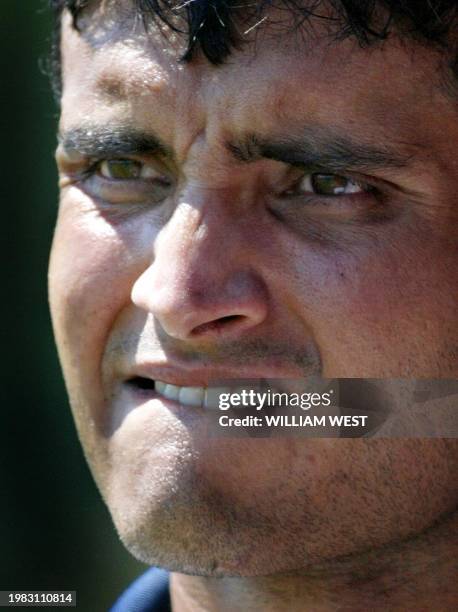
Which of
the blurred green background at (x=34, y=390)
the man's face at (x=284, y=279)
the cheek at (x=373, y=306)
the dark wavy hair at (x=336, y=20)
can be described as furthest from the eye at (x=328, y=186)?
the blurred green background at (x=34, y=390)

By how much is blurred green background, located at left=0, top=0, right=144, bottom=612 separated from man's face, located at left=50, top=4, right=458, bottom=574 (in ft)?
6.92

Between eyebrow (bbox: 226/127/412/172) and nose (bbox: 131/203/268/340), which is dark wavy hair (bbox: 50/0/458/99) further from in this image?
nose (bbox: 131/203/268/340)

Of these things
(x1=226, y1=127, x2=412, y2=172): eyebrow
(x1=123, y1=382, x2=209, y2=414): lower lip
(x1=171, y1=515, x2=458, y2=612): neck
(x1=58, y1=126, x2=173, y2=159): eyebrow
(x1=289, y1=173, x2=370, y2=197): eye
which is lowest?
(x1=171, y1=515, x2=458, y2=612): neck

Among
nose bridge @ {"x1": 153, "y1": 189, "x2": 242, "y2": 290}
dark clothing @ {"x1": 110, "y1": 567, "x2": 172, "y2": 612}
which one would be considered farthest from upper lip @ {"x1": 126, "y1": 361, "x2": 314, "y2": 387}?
dark clothing @ {"x1": 110, "y1": 567, "x2": 172, "y2": 612}

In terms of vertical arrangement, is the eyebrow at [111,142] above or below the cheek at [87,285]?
above

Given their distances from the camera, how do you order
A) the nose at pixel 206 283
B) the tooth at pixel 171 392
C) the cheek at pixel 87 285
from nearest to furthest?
the nose at pixel 206 283 → the tooth at pixel 171 392 → the cheek at pixel 87 285

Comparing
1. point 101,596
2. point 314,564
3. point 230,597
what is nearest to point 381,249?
point 314,564

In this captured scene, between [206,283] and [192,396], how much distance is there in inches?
8.3

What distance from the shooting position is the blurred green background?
14.2ft

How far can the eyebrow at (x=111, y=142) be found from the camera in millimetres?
2309

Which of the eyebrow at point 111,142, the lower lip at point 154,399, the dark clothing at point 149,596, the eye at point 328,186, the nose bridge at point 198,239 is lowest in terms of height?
the dark clothing at point 149,596

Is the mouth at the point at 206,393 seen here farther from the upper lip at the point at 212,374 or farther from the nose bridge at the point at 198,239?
the nose bridge at the point at 198,239

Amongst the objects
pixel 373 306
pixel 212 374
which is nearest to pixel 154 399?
pixel 212 374

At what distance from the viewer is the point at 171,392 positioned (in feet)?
7.38
